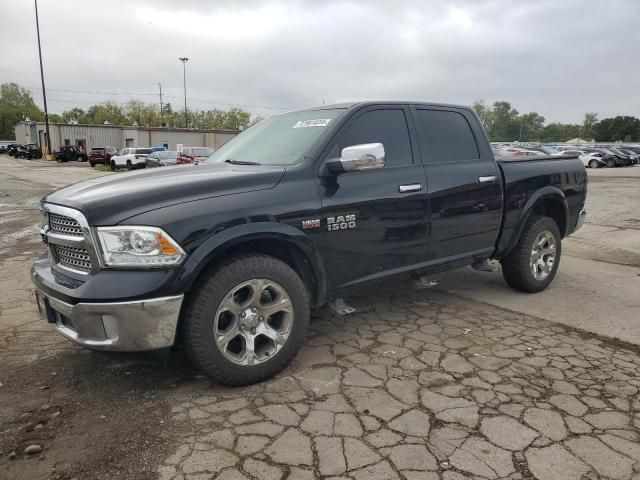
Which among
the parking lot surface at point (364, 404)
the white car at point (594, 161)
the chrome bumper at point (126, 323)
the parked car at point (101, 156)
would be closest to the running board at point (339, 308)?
the parking lot surface at point (364, 404)

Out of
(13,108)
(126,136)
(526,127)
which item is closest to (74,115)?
(13,108)

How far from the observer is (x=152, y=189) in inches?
116

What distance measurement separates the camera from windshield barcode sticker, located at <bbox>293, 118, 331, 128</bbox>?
373 centimetres

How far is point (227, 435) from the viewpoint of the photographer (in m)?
2.63

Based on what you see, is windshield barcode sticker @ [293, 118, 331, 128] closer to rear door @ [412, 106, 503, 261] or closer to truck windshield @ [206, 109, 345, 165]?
truck windshield @ [206, 109, 345, 165]

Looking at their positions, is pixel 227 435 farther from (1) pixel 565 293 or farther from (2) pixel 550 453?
(1) pixel 565 293

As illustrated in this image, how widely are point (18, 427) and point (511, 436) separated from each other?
2661 millimetres

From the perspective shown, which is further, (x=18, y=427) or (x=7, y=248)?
(x=7, y=248)

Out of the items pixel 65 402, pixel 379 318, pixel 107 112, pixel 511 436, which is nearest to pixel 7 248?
pixel 65 402

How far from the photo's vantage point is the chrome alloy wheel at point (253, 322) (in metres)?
2.99

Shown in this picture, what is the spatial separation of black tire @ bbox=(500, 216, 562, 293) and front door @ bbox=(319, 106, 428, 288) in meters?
1.43

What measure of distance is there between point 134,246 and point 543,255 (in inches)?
164

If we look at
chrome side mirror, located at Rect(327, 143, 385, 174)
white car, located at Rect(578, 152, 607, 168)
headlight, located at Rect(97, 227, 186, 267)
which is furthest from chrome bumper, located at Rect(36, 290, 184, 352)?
white car, located at Rect(578, 152, 607, 168)

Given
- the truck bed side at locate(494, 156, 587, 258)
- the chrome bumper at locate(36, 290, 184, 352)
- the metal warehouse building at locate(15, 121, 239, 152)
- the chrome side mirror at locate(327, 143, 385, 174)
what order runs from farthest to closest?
the metal warehouse building at locate(15, 121, 239, 152), the truck bed side at locate(494, 156, 587, 258), the chrome side mirror at locate(327, 143, 385, 174), the chrome bumper at locate(36, 290, 184, 352)
